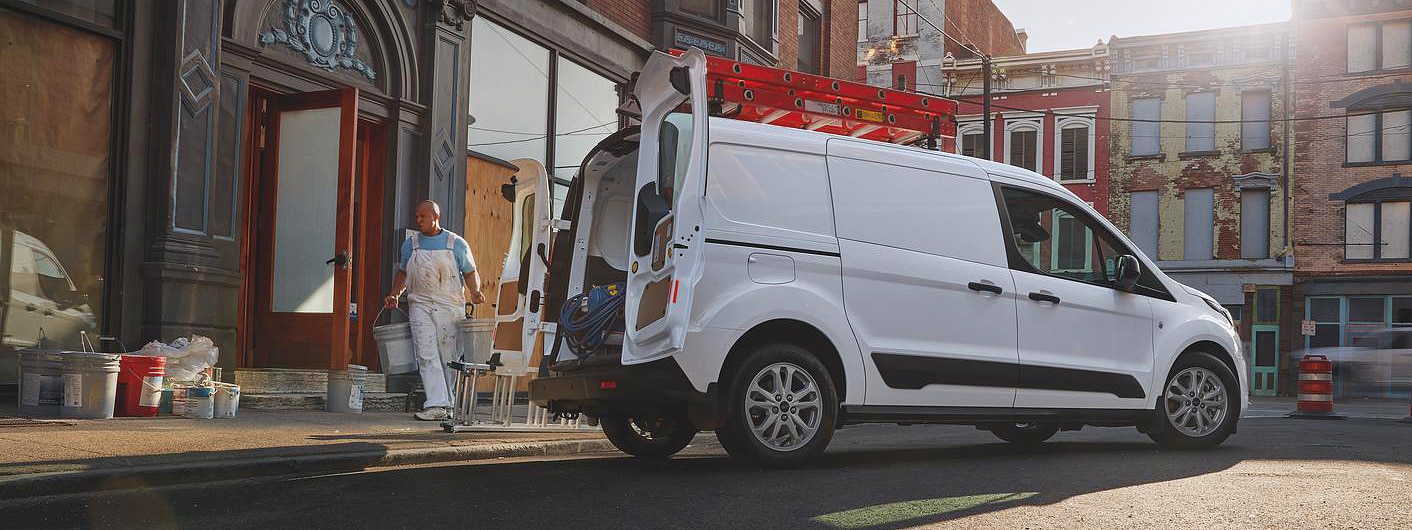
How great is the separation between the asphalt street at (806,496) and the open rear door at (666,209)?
2.55 ft

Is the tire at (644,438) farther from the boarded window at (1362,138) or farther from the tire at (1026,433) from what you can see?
the boarded window at (1362,138)

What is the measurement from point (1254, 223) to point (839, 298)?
105ft

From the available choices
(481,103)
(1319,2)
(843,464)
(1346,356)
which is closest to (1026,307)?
(843,464)

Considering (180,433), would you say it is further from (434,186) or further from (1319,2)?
(1319,2)

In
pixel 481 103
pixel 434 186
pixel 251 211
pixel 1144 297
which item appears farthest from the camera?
pixel 481 103

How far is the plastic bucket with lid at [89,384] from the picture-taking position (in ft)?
27.0

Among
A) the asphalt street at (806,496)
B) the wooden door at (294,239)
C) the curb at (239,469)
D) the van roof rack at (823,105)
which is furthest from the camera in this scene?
the wooden door at (294,239)

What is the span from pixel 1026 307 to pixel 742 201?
7.08 ft

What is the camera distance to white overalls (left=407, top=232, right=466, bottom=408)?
9602 mm

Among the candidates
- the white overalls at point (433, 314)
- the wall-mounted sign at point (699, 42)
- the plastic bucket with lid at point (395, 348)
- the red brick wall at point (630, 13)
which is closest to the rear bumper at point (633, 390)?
the white overalls at point (433, 314)

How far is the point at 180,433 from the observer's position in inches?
293

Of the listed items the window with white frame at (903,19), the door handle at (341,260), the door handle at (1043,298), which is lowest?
the door handle at (1043,298)

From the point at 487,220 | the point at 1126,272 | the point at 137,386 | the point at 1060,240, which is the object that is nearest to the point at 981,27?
the point at 487,220

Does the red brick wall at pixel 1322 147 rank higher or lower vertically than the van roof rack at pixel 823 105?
higher
